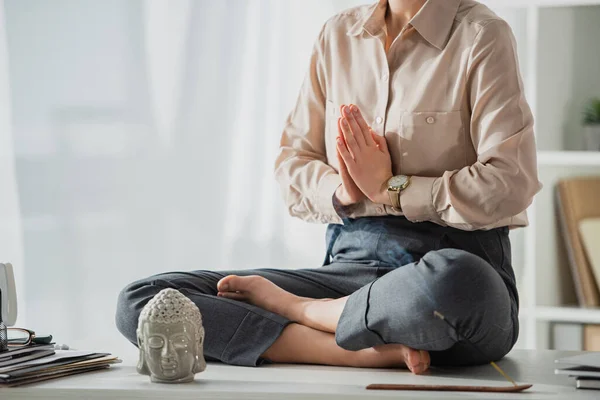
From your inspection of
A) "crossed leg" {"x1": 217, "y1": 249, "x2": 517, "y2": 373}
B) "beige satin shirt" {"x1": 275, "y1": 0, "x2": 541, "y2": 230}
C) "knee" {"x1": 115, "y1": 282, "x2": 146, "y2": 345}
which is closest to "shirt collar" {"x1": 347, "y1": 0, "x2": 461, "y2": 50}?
"beige satin shirt" {"x1": 275, "y1": 0, "x2": 541, "y2": 230}

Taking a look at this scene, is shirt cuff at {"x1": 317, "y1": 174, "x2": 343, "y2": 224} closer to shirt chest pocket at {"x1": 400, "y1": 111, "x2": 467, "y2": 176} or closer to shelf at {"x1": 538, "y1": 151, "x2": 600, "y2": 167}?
shirt chest pocket at {"x1": 400, "y1": 111, "x2": 467, "y2": 176}

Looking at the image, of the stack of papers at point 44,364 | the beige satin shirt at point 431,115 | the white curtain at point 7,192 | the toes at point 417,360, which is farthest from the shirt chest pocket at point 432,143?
the white curtain at point 7,192

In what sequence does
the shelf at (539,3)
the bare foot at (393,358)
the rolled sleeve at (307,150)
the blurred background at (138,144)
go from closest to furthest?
1. the bare foot at (393,358)
2. the rolled sleeve at (307,150)
3. the shelf at (539,3)
4. the blurred background at (138,144)

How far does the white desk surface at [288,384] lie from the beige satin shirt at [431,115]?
321mm

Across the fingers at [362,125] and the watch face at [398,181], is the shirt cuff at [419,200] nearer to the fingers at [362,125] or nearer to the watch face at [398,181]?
the watch face at [398,181]

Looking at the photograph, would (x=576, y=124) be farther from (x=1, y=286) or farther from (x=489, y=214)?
(x=1, y=286)

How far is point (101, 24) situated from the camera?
9.94 ft

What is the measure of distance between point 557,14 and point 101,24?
147 cm

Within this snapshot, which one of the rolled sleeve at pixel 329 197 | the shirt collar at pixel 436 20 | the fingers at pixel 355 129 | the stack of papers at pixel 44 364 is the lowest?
the stack of papers at pixel 44 364

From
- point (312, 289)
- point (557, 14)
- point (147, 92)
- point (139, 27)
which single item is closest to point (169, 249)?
point (147, 92)

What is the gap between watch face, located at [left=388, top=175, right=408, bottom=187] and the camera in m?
1.79

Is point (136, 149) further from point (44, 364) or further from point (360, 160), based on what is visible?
point (44, 364)

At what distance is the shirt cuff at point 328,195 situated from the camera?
1.91 metres

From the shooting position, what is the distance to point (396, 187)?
5.85 feet
